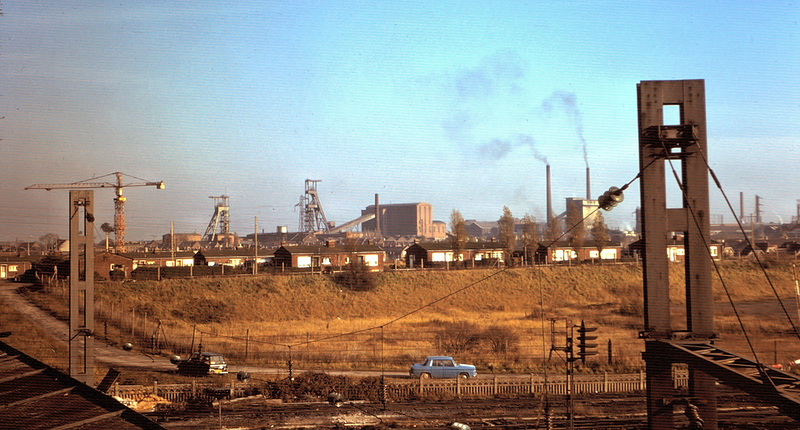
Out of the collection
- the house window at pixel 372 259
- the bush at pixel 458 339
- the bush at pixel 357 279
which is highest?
the house window at pixel 372 259

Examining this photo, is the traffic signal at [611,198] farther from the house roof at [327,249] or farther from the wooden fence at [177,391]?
the house roof at [327,249]

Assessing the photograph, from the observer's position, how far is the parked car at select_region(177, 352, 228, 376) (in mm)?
13914

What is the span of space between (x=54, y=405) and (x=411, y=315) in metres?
21.1

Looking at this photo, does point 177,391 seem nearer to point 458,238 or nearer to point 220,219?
point 458,238

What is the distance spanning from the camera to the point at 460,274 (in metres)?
31.1

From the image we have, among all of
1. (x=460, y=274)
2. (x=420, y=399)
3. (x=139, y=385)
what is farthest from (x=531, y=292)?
(x=139, y=385)

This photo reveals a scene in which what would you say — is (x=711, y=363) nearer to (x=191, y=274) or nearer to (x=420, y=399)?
(x=420, y=399)

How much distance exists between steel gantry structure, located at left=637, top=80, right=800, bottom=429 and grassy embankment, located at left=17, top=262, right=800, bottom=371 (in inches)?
361

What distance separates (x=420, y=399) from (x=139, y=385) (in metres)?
5.53

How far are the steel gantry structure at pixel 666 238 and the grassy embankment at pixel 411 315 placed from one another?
917cm

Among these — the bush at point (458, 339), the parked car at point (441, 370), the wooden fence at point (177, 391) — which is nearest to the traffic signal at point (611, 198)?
the wooden fence at point (177, 391)

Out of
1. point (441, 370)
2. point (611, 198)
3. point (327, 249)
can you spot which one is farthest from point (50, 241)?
point (611, 198)

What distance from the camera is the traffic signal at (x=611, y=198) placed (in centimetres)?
A: 323

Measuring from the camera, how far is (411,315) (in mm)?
24312
